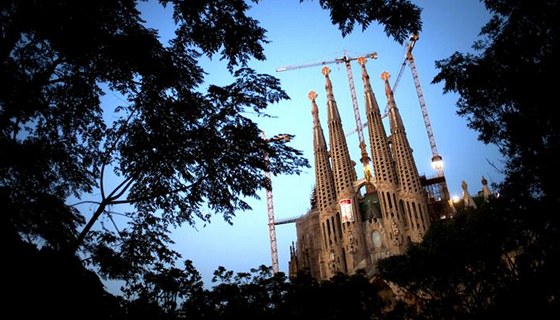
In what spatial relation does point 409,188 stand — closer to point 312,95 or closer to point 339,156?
point 339,156

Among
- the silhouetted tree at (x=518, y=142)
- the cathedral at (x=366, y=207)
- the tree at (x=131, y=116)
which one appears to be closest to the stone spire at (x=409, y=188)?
the cathedral at (x=366, y=207)

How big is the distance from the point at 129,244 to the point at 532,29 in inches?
532

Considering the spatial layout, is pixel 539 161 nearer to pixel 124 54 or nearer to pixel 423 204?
pixel 124 54

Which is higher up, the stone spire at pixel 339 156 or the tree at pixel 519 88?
the stone spire at pixel 339 156

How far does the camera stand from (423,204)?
144ft

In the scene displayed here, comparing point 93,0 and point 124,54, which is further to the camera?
point 124,54

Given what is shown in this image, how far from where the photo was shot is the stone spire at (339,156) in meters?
51.1

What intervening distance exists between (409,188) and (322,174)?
1410 cm

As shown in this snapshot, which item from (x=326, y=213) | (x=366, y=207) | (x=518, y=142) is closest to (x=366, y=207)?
(x=366, y=207)

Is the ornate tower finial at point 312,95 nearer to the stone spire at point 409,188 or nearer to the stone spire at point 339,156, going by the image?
the stone spire at point 339,156

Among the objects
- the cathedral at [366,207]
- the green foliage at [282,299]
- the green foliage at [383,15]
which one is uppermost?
the cathedral at [366,207]

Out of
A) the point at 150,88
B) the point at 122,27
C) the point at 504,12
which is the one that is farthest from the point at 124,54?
the point at 504,12

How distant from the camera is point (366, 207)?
4931 centimetres

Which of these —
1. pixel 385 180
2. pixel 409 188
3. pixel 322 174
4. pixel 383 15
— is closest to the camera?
pixel 383 15
